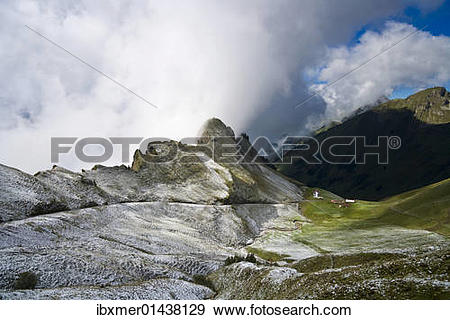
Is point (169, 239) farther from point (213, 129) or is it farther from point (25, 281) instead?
point (213, 129)

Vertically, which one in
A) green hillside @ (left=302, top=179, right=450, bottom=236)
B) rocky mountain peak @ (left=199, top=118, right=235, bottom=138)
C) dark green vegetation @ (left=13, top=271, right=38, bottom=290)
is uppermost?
rocky mountain peak @ (left=199, top=118, right=235, bottom=138)

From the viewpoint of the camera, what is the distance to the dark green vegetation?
33.2 metres

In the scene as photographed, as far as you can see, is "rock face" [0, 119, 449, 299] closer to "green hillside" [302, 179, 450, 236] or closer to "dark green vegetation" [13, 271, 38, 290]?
"dark green vegetation" [13, 271, 38, 290]

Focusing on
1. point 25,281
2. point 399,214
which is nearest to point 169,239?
point 25,281

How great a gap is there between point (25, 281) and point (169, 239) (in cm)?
3304

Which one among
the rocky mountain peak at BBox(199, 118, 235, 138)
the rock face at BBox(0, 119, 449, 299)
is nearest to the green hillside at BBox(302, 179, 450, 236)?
the rock face at BBox(0, 119, 449, 299)

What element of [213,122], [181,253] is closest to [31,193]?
[181,253]

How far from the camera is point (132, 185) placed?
318 feet

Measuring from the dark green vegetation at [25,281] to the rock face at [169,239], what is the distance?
1.00ft

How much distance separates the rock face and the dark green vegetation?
12.0 inches

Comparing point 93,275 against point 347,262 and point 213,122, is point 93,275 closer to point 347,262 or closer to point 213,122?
point 347,262

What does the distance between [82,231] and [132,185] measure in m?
41.1

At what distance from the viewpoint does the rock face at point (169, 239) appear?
113ft
